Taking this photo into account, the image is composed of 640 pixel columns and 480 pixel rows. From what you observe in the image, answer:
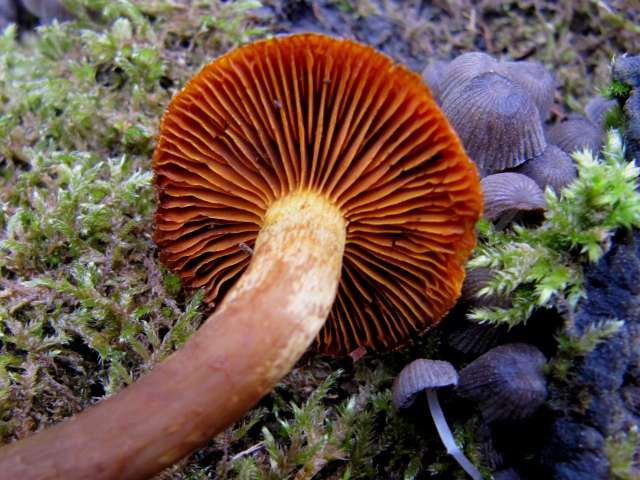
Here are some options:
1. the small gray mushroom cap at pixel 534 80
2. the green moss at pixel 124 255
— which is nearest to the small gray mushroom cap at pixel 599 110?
the small gray mushroom cap at pixel 534 80

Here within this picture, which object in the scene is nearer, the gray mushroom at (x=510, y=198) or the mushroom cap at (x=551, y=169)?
the gray mushroom at (x=510, y=198)

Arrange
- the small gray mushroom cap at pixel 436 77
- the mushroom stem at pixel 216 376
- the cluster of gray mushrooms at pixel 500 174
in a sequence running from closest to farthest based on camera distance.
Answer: the mushroom stem at pixel 216 376
the cluster of gray mushrooms at pixel 500 174
the small gray mushroom cap at pixel 436 77

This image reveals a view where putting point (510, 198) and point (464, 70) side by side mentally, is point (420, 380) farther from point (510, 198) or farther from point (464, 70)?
point (464, 70)

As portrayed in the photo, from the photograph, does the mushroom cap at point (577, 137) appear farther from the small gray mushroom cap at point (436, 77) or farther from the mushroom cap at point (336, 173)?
the mushroom cap at point (336, 173)

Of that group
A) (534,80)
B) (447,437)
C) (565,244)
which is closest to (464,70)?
(534,80)

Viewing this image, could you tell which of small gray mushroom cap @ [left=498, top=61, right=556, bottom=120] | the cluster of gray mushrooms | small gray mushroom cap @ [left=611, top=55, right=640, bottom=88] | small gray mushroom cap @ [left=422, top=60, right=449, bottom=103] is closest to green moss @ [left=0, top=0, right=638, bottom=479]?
the cluster of gray mushrooms

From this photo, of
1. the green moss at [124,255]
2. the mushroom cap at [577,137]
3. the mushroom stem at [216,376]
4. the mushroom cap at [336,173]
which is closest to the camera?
the mushroom stem at [216,376]
